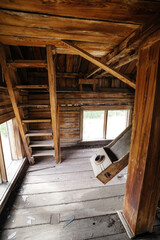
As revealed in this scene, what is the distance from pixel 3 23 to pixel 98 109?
360 cm

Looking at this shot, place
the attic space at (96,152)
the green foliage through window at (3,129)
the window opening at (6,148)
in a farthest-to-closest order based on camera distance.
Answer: the window opening at (6,148) < the green foliage through window at (3,129) < the attic space at (96,152)

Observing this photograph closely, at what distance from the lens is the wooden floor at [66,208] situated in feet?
5.46

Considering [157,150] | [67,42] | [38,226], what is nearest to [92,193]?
[38,226]

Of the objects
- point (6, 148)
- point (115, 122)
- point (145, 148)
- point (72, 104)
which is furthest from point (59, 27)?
point (115, 122)

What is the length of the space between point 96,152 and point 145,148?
2.73 feet

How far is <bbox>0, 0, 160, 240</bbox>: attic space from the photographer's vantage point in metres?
1.10

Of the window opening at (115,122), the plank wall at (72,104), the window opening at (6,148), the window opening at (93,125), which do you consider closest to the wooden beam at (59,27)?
the window opening at (6,148)

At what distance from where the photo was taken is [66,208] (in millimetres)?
2041

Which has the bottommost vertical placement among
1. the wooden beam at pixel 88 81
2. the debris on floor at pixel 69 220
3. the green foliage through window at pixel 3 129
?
the debris on floor at pixel 69 220

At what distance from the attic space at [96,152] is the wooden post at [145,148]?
1 cm

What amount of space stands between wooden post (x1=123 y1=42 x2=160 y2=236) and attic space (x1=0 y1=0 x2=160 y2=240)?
0.04 ft

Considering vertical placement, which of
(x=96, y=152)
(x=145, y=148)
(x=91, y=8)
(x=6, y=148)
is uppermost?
(x=91, y=8)

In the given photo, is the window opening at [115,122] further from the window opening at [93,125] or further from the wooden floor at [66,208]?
the wooden floor at [66,208]

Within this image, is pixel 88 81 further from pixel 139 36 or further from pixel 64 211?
pixel 64 211
